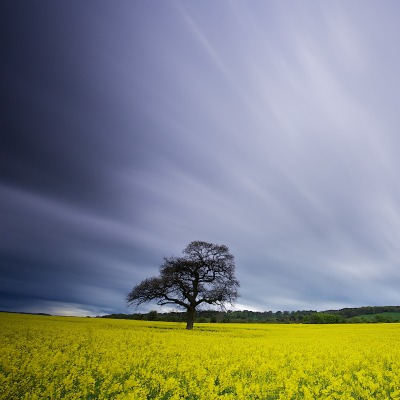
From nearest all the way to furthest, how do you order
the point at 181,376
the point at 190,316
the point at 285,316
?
the point at 181,376, the point at 190,316, the point at 285,316

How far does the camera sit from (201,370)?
9.66 m

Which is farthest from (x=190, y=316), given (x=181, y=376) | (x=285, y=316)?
(x=285, y=316)

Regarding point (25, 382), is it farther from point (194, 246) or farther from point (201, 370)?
point (194, 246)

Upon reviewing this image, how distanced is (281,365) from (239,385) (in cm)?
522

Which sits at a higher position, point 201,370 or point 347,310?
point 347,310

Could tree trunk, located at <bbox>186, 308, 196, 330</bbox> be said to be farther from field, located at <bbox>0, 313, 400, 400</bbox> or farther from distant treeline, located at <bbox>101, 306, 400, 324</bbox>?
field, located at <bbox>0, 313, 400, 400</bbox>

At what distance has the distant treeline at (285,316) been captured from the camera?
5625 centimetres

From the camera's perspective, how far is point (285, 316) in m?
93.6

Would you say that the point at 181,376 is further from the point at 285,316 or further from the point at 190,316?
the point at 285,316

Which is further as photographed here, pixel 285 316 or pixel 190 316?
pixel 285 316

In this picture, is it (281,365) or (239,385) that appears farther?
(281,365)

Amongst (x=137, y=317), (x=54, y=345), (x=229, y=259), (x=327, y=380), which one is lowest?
(x=327, y=380)

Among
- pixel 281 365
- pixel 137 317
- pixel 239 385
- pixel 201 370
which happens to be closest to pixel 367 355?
pixel 281 365

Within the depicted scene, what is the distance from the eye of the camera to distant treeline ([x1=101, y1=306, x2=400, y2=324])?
5625 cm
